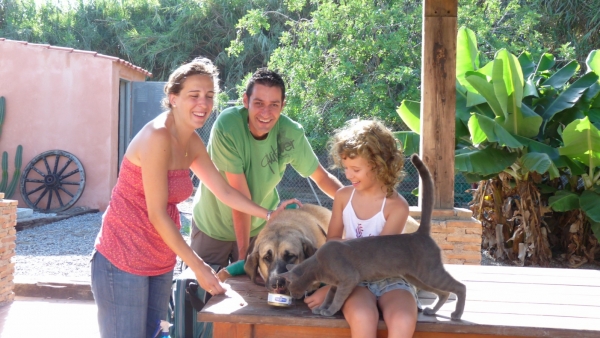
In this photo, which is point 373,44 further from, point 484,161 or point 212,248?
point 212,248

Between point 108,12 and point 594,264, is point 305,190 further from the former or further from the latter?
point 108,12

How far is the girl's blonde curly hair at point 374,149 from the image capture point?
3.20m

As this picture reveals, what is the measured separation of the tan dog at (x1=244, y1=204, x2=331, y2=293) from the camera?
3406 millimetres

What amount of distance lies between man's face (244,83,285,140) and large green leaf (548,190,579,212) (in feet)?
18.5

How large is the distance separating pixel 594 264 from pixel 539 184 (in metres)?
1.50

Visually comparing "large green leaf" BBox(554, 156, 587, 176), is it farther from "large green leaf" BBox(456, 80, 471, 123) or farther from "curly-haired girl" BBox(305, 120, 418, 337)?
"curly-haired girl" BBox(305, 120, 418, 337)

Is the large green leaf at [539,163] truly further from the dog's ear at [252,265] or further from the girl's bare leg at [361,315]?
the girl's bare leg at [361,315]

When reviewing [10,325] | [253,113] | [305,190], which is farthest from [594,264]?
[10,325]

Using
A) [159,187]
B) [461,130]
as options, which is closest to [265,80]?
[159,187]

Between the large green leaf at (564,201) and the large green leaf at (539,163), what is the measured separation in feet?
2.43

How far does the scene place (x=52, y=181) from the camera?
45.6 ft

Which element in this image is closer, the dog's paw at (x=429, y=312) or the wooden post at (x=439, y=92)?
the dog's paw at (x=429, y=312)

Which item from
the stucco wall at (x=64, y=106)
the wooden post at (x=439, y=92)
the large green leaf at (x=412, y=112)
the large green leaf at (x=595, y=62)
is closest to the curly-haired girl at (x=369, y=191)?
the wooden post at (x=439, y=92)

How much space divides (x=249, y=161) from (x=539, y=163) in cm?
444
